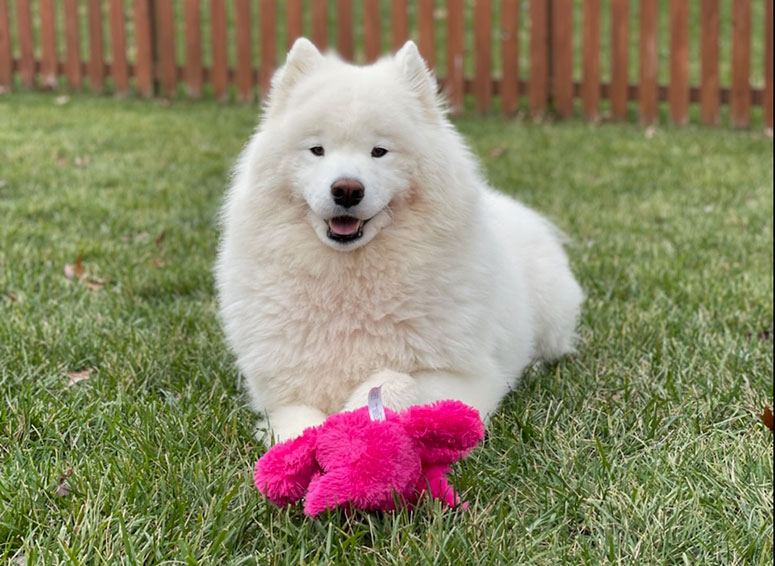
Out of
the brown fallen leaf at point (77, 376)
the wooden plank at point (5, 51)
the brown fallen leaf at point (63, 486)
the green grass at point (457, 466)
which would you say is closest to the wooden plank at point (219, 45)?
the wooden plank at point (5, 51)

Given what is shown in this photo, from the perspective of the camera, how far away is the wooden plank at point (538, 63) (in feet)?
28.0

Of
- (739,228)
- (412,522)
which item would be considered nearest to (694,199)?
(739,228)

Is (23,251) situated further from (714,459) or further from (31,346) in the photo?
(714,459)

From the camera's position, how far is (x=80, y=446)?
2.16 metres

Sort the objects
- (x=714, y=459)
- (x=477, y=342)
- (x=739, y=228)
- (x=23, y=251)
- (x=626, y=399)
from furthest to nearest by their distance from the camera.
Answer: (x=739, y=228), (x=23, y=251), (x=626, y=399), (x=477, y=342), (x=714, y=459)

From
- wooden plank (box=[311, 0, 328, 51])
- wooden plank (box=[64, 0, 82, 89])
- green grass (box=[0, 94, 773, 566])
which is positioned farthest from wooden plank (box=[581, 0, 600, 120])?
wooden plank (box=[64, 0, 82, 89])

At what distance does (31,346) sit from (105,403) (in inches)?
22.4

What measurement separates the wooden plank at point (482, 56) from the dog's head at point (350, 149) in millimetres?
6538

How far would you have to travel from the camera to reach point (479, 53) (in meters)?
8.62

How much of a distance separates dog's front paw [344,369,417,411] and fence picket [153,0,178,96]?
26.6 feet

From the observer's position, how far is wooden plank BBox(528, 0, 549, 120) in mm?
8539

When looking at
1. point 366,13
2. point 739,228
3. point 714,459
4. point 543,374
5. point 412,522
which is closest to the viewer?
point 412,522

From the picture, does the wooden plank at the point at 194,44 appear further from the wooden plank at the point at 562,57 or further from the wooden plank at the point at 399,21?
the wooden plank at the point at 562,57

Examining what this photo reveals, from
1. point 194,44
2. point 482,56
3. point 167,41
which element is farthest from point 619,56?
point 167,41
